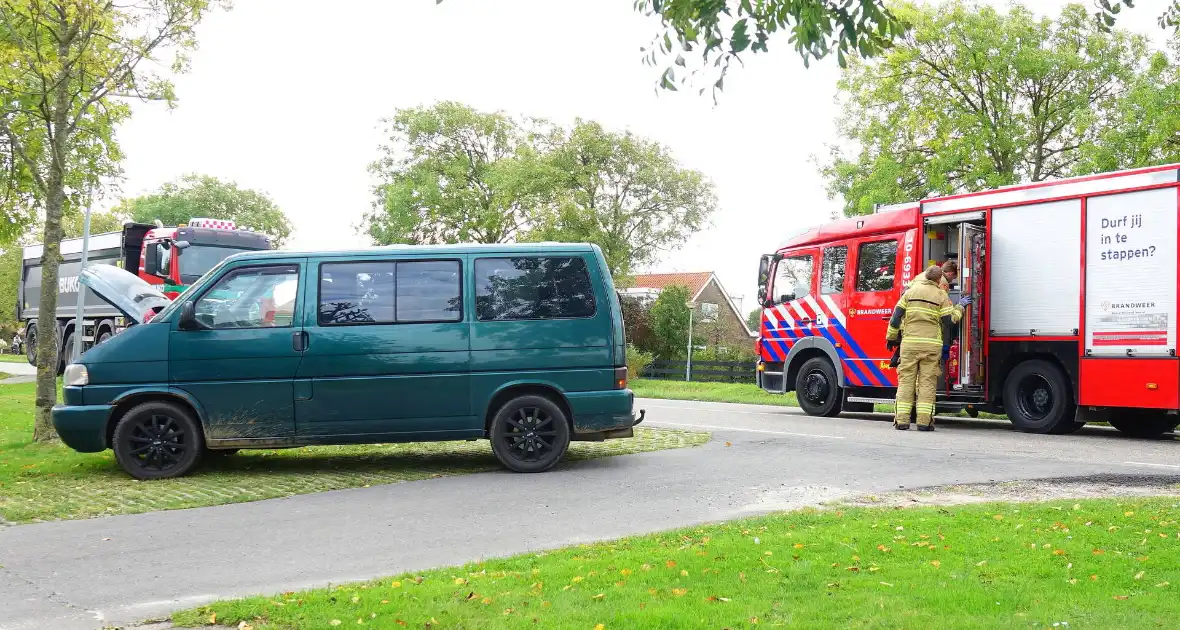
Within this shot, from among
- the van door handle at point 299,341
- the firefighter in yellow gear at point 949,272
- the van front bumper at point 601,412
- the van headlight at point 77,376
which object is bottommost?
the van front bumper at point 601,412

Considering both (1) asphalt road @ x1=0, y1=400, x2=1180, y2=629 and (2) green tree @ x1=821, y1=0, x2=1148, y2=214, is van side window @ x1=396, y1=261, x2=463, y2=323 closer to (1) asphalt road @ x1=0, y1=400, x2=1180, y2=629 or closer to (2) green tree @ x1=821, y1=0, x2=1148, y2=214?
(1) asphalt road @ x1=0, y1=400, x2=1180, y2=629

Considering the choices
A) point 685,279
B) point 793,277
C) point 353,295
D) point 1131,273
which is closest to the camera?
point 353,295

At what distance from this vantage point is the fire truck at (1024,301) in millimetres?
12352

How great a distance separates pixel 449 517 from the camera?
7.57 metres

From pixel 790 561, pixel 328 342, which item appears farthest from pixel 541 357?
pixel 790 561

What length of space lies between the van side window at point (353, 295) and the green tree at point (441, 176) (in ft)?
146

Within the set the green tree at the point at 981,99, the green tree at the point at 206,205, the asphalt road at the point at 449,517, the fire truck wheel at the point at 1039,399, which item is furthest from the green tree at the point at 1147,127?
the green tree at the point at 206,205

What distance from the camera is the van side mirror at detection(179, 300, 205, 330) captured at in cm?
936

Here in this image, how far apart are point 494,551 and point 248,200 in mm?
79137

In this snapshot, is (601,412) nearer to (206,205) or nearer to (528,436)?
(528,436)

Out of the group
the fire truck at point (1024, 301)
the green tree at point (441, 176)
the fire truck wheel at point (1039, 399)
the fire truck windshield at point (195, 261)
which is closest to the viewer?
the fire truck at point (1024, 301)

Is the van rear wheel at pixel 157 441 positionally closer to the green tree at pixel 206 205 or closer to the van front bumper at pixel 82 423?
the van front bumper at pixel 82 423

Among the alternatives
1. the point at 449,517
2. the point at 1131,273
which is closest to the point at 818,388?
the point at 1131,273

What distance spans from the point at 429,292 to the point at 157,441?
2705 mm
